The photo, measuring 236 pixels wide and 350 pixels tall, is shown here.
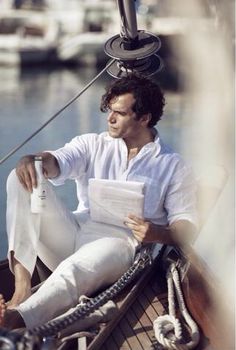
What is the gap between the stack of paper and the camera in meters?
2.58

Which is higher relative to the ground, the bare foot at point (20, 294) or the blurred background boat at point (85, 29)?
the bare foot at point (20, 294)

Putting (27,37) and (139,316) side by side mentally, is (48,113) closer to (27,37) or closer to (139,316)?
(27,37)

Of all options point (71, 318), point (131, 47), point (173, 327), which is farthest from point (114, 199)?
point (131, 47)

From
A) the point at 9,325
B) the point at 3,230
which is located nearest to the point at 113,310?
the point at 9,325

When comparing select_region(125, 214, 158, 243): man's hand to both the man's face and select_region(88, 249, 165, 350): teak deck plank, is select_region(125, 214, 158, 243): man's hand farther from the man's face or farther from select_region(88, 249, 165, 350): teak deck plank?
the man's face

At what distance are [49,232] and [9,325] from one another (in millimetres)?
482

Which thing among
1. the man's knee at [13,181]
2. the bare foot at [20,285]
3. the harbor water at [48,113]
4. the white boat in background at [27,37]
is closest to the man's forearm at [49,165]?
the man's knee at [13,181]

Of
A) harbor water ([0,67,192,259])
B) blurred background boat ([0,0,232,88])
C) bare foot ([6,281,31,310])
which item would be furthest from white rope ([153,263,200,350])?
blurred background boat ([0,0,232,88])

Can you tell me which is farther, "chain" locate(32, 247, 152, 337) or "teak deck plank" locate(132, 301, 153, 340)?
"teak deck plank" locate(132, 301, 153, 340)

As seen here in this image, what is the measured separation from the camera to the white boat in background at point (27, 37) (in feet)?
61.4

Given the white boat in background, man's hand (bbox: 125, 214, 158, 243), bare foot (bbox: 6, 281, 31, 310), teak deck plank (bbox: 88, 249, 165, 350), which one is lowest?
the white boat in background

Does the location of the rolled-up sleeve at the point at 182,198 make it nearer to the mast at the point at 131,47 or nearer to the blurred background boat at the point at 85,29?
the mast at the point at 131,47

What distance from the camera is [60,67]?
758 inches

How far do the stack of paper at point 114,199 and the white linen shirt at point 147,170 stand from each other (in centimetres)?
9
